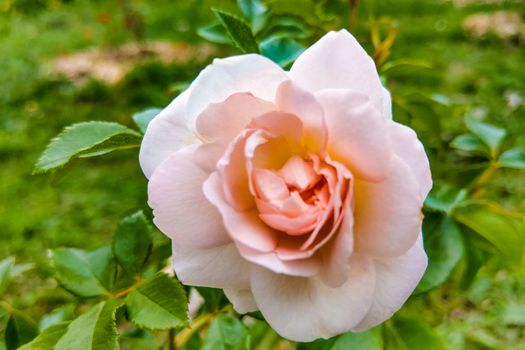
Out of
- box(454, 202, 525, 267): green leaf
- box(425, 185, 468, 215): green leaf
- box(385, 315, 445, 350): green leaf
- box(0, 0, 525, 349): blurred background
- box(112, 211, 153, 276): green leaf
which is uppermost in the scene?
box(112, 211, 153, 276): green leaf

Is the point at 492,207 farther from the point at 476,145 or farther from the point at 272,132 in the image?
the point at 272,132

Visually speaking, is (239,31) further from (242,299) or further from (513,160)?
(513,160)

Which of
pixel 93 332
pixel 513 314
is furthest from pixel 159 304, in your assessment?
pixel 513 314

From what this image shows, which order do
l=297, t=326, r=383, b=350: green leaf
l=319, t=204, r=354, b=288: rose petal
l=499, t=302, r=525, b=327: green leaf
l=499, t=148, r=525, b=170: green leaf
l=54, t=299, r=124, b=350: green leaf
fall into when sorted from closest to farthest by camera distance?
l=319, t=204, r=354, b=288: rose petal, l=54, t=299, r=124, b=350: green leaf, l=297, t=326, r=383, b=350: green leaf, l=499, t=148, r=525, b=170: green leaf, l=499, t=302, r=525, b=327: green leaf

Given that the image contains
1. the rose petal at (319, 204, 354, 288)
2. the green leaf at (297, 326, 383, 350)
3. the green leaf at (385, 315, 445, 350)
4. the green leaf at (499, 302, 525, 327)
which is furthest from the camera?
the green leaf at (499, 302, 525, 327)

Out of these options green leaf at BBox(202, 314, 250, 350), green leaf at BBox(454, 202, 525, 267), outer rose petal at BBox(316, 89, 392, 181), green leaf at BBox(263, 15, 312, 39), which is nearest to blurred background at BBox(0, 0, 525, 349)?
green leaf at BBox(263, 15, 312, 39)

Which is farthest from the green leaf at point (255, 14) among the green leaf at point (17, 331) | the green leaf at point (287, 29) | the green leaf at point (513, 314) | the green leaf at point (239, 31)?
the green leaf at point (513, 314)

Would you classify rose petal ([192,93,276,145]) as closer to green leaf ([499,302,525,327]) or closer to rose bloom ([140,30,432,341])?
rose bloom ([140,30,432,341])
